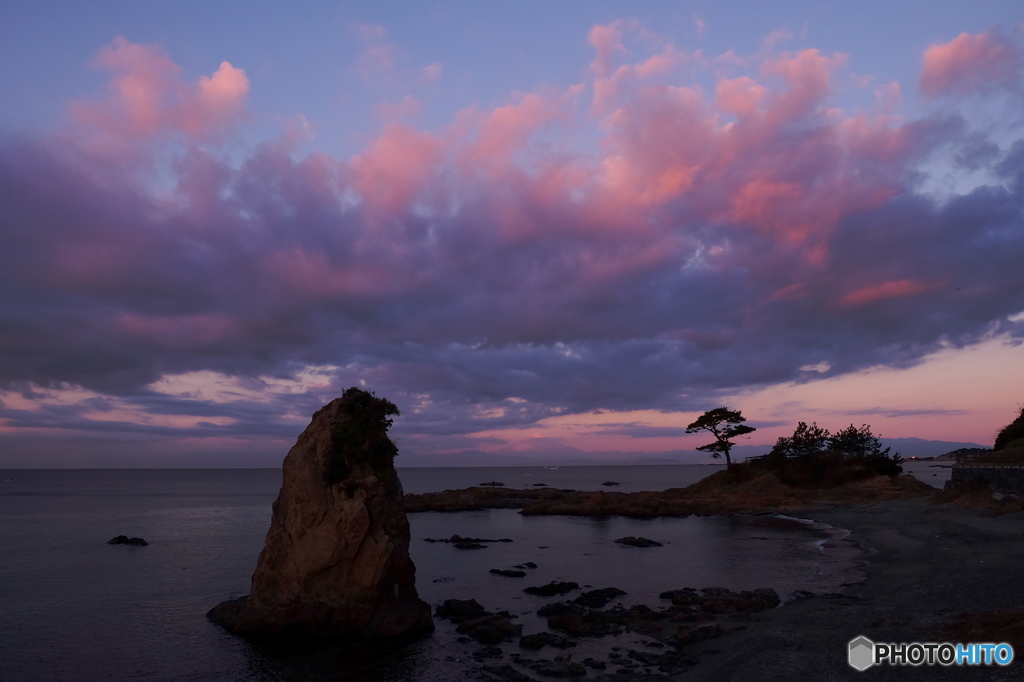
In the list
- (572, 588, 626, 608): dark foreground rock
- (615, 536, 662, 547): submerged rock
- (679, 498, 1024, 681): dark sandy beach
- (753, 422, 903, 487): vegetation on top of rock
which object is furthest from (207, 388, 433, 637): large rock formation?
(753, 422, 903, 487): vegetation on top of rock

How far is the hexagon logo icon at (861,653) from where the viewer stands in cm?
1888

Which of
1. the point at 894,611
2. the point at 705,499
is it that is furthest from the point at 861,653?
the point at 705,499

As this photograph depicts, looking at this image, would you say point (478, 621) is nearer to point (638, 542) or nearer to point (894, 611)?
point (894, 611)

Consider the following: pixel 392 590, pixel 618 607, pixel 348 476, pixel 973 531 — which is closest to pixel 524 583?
pixel 618 607

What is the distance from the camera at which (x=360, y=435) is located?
1171 inches

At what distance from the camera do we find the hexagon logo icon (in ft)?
61.9

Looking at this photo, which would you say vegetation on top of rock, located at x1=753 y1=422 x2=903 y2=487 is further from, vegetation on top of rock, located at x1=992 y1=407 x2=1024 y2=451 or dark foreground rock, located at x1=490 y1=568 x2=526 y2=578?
dark foreground rock, located at x1=490 y1=568 x2=526 y2=578

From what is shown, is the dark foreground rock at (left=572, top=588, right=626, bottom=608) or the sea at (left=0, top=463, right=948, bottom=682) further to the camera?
the dark foreground rock at (left=572, top=588, right=626, bottom=608)

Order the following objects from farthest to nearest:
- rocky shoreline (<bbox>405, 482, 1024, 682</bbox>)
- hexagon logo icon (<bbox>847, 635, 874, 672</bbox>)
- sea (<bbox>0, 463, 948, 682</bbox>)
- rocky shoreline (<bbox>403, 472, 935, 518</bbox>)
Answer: rocky shoreline (<bbox>403, 472, 935, 518</bbox>)
sea (<bbox>0, 463, 948, 682</bbox>)
rocky shoreline (<bbox>405, 482, 1024, 682</bbox>)
hexagon logo icon (<bbox>847, 635, 874, 672</bbox>)

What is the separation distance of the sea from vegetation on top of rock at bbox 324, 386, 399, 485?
24.7ft

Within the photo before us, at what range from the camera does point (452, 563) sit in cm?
4769

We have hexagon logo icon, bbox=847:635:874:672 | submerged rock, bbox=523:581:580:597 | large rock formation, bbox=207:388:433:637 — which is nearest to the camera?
hexagon logo icon, bbox=847:635:874:672

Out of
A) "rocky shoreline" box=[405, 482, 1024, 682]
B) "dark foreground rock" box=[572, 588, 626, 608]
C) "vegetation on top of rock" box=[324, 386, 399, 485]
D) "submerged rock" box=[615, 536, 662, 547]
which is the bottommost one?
"submerged rock" box=[615, 536, 662, 547]

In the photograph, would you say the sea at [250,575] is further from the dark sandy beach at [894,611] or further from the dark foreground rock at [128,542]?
the dark sandy beach at [894,611]
